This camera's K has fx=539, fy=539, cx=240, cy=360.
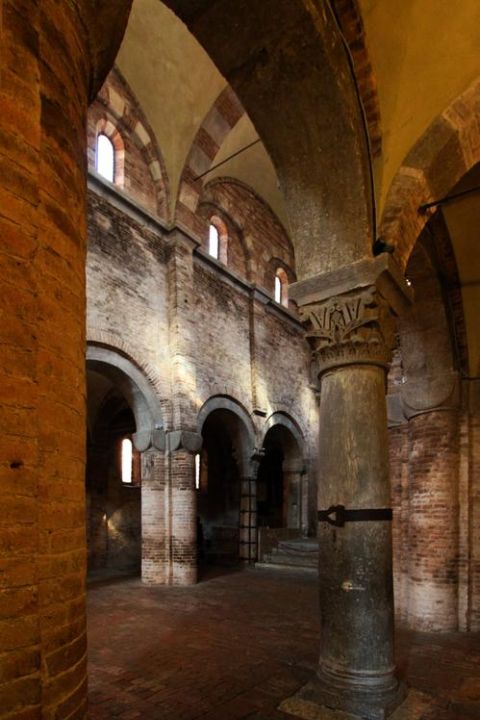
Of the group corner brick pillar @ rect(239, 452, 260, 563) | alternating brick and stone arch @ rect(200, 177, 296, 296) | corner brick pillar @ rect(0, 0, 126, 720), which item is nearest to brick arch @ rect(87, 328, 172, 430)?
corner brick pillar @ rect(239, 452, 260, 563)

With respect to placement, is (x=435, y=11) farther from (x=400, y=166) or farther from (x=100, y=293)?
(x=100, y=293)

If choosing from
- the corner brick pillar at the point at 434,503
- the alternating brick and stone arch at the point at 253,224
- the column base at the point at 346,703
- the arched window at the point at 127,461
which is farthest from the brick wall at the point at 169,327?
the column base at the point at 346,703

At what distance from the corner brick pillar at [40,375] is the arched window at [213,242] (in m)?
11.2

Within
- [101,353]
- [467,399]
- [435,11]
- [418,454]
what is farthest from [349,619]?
[101,353]

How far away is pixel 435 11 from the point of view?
169 inches

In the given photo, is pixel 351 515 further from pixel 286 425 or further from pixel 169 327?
pixel 286 425

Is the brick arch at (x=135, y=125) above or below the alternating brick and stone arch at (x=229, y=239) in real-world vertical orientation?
above

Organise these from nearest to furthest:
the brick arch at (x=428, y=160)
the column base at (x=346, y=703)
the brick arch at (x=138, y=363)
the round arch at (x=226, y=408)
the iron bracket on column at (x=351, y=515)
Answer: the column base at (x=346, y=703), the iron bracket on column at (x=351, y=515), the brick arch at (x=428, y=160), the brick arch at (x=138, y=363), the round arch at (x=226, y=408)

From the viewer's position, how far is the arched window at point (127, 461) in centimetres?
1508

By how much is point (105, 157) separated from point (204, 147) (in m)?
2.19

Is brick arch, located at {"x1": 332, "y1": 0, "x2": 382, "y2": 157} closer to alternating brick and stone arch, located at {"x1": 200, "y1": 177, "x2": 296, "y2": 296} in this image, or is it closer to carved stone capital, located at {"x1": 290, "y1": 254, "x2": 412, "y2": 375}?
carved stone capital, located at {"x1": 290, "y1": 254, "x2": 412, "y2": 375}

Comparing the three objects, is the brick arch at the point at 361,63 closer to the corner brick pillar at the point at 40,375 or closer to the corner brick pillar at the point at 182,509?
the corner brick pillar at the point at 40,375

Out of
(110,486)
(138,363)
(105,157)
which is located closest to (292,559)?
(110,486)

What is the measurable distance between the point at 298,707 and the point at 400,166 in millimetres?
4339
